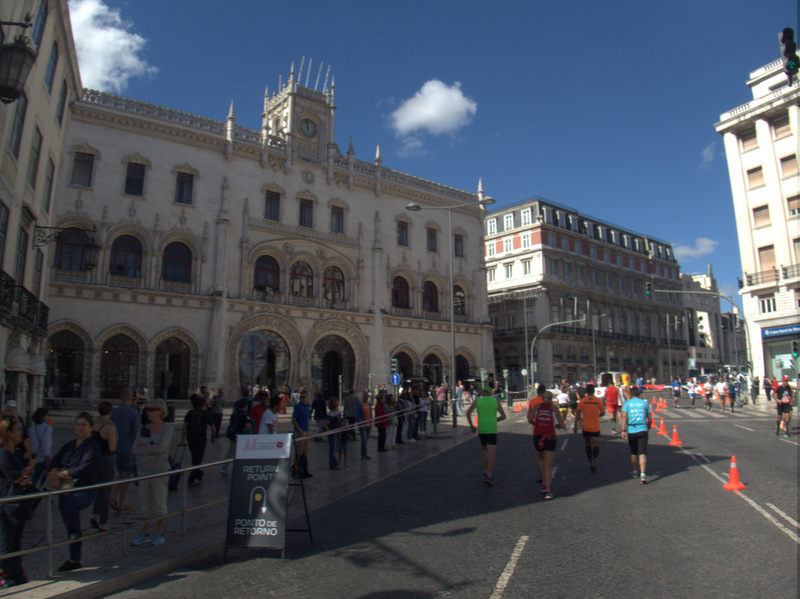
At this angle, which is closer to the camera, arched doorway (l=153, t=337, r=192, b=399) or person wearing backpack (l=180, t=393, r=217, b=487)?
person wearing backpack (l=180, t=393, r=217, b=487)

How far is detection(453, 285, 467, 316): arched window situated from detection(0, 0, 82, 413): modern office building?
2799 cm

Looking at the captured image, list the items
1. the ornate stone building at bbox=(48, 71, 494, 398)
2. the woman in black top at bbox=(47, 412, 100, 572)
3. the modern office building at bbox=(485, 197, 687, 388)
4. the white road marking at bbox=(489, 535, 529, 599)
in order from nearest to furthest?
the white road marking at bbox=(489, 535, 529, 599), the woman in black top at bbox=(47, 412, 100, 572), the ornate stone building at bbox=(48, 71, 494, 398), the modern office building at bbox=(485, 197, 687, 388)

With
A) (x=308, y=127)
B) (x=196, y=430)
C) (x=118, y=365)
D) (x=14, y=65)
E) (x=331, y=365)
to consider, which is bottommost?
Result: (x=196, y=430)

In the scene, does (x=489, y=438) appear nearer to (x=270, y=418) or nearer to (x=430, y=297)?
(x=270, y=418)

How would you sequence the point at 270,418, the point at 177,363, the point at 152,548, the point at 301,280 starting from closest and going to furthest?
the point at 152,548 → the point at 270,418 → the point at 177,363 → the point at 301,280

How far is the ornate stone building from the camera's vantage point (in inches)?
1116

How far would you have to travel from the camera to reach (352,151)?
1534 inches

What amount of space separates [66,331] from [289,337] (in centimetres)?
1156

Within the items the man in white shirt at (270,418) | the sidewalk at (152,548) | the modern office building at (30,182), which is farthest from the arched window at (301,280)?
the man in white shirt at (270,418)

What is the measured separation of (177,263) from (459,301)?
20.9 m

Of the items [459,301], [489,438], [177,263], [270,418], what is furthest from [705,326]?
[270,418]

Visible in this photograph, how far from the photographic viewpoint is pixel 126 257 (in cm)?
2953

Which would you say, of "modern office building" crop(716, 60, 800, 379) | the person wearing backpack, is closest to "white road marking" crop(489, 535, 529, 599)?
the person wearing backpack

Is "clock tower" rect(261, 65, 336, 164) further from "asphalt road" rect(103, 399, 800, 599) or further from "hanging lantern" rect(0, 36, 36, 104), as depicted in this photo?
"asphalt road" rect(103, 399, 800, 599)
